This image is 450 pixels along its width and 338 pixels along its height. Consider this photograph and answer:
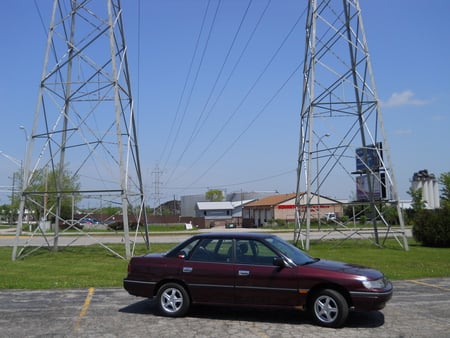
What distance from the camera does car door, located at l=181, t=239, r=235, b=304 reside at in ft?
27.5

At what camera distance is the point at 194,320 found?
840cm

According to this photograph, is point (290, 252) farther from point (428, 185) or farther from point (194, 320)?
point (428, 185)

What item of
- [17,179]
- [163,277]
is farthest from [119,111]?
[17,179]

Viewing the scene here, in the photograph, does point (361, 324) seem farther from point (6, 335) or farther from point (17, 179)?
point (17, 179)

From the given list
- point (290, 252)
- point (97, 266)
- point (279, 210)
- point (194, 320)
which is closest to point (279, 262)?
point (290, 252)

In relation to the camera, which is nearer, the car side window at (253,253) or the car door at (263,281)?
the car door at (263,281)

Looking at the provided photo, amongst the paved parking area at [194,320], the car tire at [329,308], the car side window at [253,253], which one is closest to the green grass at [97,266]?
the paved parking area at [194,320]

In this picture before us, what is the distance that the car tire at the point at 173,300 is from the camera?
8570mm

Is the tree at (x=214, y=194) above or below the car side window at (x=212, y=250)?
above

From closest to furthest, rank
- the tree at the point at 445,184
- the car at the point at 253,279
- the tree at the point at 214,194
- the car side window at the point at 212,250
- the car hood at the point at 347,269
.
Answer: the car at the point at 253,279 < the car hood at the point at 347,269 < the car side window at the point at 212,250 < the tree at the point at 445,184 < the tree at the point at 214,194

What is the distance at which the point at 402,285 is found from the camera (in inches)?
486

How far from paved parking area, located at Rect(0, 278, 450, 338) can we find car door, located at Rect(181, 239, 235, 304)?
371mm

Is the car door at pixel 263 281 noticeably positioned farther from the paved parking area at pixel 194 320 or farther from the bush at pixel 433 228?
the bush at pixel 433 228

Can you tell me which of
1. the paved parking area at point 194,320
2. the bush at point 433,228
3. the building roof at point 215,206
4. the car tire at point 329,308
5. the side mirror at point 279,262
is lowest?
the paved parking area at point 194,320
